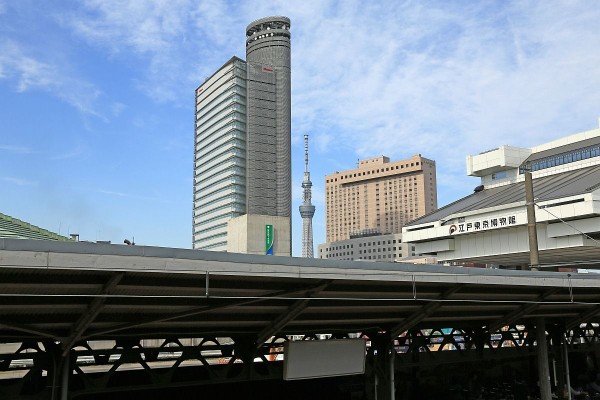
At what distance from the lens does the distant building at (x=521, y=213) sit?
47812mm

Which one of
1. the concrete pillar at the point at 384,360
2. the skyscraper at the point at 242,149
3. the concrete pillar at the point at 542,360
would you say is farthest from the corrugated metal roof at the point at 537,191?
the skyscraper at the point at 242,149

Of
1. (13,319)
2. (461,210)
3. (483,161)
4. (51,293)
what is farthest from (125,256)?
(483,161)

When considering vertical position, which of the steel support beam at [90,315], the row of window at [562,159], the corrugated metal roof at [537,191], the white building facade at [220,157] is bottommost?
the steel support beam at [90,315]

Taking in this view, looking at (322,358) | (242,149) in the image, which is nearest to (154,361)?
(322,358)

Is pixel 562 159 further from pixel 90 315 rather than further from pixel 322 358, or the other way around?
pixel 90 315

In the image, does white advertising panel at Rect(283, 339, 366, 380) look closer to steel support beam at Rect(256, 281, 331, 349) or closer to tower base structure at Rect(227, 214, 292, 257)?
steel support beam at Rect(256, 281, 331, 349)

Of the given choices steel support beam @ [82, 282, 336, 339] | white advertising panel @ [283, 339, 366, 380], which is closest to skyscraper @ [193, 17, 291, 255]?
white advertising panel @ [283, 339, 366, 380]

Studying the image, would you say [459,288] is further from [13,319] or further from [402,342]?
[13,319]

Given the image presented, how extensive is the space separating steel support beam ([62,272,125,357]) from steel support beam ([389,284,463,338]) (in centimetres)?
927

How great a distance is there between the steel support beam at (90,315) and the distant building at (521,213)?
3784 centimetres

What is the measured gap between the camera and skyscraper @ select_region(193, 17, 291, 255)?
178 m

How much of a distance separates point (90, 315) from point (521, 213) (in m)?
45.5

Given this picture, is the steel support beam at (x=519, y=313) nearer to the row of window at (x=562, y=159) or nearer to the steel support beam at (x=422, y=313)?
the steel support beam at (x=422, y=313)

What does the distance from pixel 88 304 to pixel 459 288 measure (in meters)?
9.85
